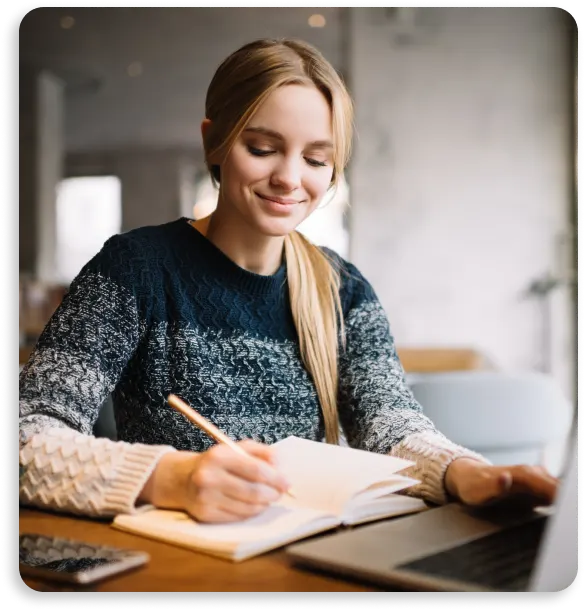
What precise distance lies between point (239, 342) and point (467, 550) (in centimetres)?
32

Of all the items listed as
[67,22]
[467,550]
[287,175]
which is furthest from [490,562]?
[67,22]

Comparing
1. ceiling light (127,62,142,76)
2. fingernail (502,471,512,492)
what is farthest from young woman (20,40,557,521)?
ceiling light (127,62,142,76)

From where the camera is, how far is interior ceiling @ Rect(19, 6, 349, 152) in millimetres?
678

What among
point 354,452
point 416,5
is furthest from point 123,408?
point 416,5

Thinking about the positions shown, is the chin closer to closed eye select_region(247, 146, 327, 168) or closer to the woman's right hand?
closed eye select_region(247, 146, 327, 168)

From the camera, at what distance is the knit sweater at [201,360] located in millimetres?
668

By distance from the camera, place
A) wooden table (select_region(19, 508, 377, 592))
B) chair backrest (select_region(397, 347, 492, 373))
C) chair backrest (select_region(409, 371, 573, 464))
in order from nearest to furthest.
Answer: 1. wooden table (select_region(19, 508, 377, 592))
2. chair backrest (select_region(409, 371, 573, 464))
3. chair backrest (select_region(397, 347, 492, 373))

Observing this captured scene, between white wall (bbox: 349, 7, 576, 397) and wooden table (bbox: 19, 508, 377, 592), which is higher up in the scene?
white wall (bbox: 349, 7, 576, 397)

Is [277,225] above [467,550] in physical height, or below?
above

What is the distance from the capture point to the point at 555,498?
56 cm

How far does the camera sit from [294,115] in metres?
0.67

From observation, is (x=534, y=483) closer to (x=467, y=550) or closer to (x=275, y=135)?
(x=467, y=550)

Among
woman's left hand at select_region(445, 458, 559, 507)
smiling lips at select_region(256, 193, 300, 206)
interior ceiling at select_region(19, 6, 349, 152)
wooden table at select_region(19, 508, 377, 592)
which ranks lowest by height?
wooden table at select_region(19, 508, 377, 592)

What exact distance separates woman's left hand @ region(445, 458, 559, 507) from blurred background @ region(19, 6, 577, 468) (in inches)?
4.2
